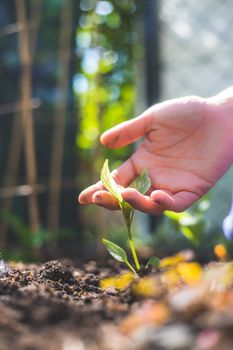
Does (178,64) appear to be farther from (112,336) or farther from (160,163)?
(112,336)

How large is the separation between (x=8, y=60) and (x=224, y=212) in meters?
1.84

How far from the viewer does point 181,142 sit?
179 centimetres

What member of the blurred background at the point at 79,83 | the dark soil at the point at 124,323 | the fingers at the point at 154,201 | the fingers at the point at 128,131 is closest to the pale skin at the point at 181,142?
the fingers at the point at 128,131

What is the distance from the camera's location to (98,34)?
391 cm

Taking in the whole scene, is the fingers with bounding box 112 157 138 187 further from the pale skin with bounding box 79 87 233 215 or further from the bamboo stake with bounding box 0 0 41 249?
the bamboo stake with bounding box 0 0 41 249

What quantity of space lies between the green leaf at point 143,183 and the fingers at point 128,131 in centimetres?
25

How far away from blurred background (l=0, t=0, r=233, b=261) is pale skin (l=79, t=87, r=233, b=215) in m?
1.83

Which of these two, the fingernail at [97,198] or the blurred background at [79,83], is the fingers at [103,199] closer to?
the fingernail at [97,198]

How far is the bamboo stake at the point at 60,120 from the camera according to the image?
12.8 ft

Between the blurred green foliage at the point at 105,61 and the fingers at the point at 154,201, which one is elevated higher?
the blurred green foliage at the point at 105,61

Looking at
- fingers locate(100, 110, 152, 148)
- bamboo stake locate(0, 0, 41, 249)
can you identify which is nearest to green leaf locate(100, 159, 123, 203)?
fingers locate(100, 110, 152, 148)

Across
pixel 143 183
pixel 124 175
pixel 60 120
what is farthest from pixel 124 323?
pixel 60 120

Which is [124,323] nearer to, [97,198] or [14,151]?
[97,198]

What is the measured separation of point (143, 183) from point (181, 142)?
1.10 ft
